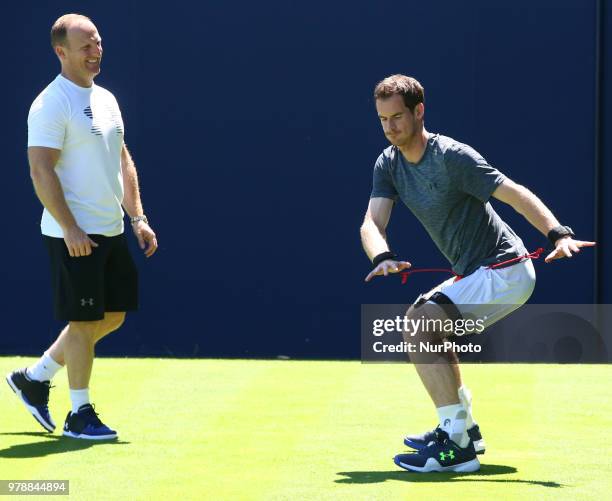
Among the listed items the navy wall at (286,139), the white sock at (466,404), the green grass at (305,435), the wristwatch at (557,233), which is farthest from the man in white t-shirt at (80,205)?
the navy wall at (286,139)

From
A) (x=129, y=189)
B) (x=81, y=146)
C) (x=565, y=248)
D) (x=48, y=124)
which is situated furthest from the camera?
(x=129, y=189)

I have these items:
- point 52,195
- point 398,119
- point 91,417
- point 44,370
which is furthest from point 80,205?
point 398,119

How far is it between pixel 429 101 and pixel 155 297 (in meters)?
2.54

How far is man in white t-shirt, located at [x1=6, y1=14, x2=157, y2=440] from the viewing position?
611cm

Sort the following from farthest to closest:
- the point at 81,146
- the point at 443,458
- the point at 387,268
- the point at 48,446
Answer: the point at 81,146 < the point at 48,446 < the point at 443,458 < the point at 387,268

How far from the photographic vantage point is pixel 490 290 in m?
5.55

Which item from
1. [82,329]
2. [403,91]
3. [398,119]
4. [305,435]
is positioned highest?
[403,91]

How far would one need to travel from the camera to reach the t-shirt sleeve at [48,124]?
6105 millimetres

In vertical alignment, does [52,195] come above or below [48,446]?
above

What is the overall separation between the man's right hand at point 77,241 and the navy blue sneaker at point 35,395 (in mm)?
795

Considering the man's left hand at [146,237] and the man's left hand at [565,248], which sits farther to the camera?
the man's left hand at [146,237]

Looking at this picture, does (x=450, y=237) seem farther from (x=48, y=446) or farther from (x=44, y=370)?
(x=44, y=370)

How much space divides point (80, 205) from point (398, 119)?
166cm

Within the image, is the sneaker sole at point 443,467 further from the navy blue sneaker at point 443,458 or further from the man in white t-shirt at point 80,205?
the man in white t-shirt at point 80,205
